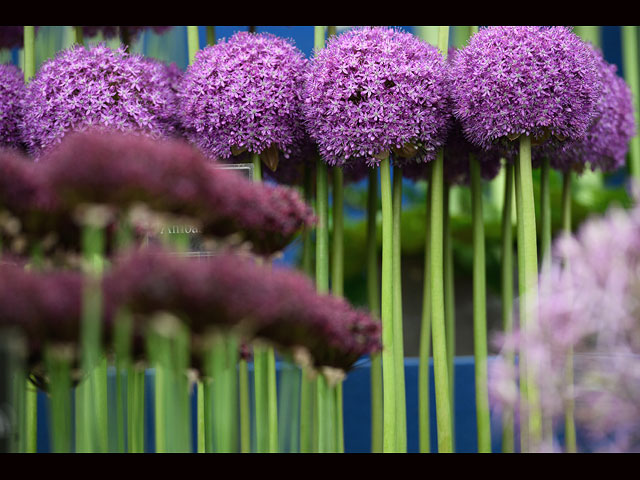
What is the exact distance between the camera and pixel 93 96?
1892mm

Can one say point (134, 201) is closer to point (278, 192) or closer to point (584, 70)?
point (278, 192)

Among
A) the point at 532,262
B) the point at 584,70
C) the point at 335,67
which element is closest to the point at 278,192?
the point at 335,67

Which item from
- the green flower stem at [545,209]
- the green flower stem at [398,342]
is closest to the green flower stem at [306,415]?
the green flower stem at [398,342]

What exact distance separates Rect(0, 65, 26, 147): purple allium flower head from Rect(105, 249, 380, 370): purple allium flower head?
121cm

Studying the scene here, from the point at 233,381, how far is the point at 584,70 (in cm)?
122

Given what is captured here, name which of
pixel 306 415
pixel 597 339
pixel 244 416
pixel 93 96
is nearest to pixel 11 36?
pixel 93 96

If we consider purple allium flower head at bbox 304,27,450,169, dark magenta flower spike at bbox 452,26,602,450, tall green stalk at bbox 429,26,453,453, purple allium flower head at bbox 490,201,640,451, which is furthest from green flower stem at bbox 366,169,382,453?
purple allium flower head at bbox 490,201,640,451

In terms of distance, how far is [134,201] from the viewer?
1048 mm

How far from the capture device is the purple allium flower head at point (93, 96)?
190 centimetres

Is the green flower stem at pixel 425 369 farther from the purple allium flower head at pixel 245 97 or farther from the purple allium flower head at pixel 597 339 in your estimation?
the purple allium flower head at pixel 597 339

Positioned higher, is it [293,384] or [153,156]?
[153,156]

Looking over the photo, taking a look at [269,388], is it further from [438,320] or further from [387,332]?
[438,320]

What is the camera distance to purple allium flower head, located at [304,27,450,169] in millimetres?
1848
